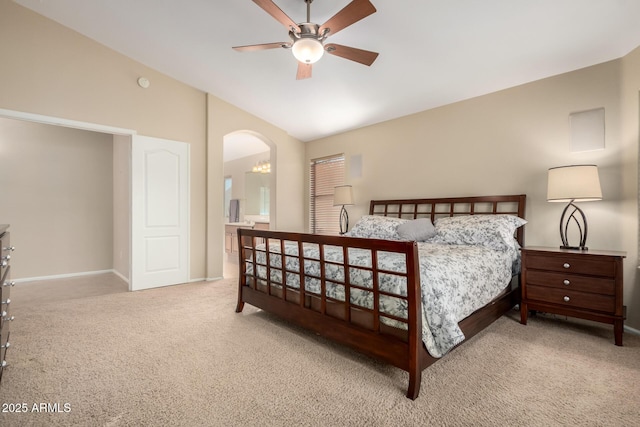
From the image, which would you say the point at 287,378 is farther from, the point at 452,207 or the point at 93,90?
the point at 93,90

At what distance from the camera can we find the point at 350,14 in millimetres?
2105

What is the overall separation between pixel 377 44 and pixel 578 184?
2276 mm

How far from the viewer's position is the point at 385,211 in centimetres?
448

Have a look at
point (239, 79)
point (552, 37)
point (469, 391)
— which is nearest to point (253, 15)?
point (239, 79)

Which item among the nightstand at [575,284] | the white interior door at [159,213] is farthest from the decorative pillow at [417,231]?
the white interior door at [159,213]

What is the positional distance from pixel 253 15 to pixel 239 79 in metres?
1.24

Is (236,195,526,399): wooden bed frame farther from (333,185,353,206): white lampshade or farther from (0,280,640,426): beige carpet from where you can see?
(333,185,353,206): white lampshade

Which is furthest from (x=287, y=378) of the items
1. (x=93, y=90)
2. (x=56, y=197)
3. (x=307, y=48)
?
(x=56, y=197)

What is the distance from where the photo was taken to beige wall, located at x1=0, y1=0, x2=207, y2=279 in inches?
130

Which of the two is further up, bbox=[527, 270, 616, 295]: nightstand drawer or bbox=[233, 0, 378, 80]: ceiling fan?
bbox=[233, 0, 378, 80]: ceiling fan

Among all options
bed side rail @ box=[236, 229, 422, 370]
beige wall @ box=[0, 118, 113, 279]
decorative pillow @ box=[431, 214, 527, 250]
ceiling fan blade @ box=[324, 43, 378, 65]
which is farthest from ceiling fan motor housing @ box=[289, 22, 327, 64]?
beige wall @ box=[0, 118, 113, 279]

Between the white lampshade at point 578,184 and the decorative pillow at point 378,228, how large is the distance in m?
1.58

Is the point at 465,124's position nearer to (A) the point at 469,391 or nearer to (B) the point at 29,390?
(A) the point at 469,391

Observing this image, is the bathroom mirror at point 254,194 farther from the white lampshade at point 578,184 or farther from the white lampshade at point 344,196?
the white lampshade at point 578,184
